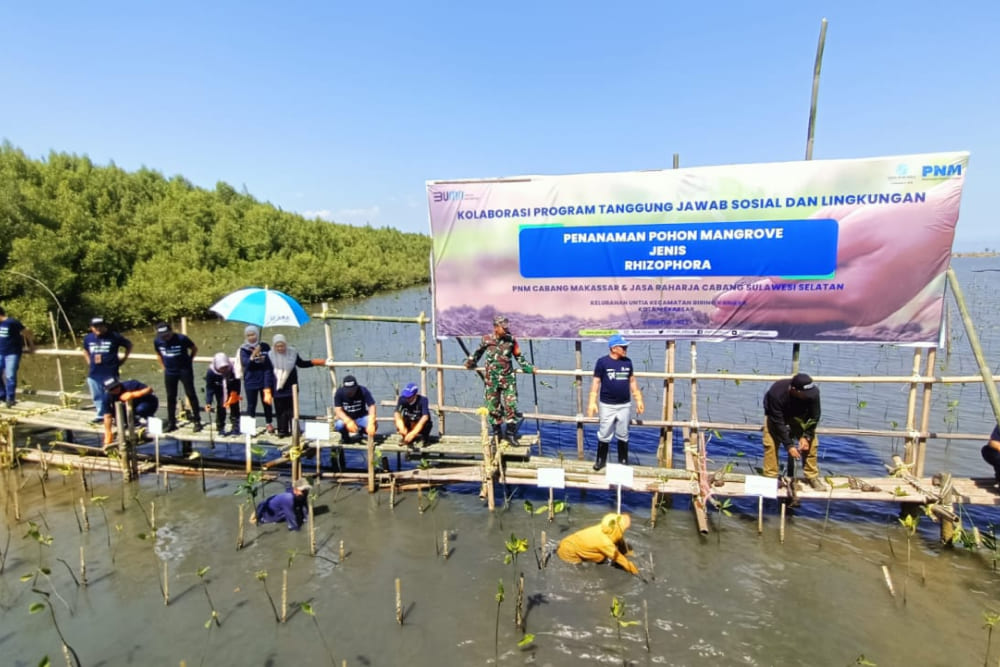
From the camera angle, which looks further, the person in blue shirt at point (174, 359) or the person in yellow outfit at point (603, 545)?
the person in blue shirt at point (174, 359)

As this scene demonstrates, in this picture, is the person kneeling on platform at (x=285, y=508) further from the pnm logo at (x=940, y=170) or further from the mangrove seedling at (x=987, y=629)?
the pnm logo at (x=940, y=170)

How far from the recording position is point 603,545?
602 centimetres

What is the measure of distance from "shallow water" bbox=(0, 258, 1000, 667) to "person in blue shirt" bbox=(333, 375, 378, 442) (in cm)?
105

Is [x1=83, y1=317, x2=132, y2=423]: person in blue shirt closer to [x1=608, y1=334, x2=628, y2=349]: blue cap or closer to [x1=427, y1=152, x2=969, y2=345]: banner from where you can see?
[x1=427, y1=152, x2=969, y2=345]: banner

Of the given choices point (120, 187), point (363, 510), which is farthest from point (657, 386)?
point (120, 187)

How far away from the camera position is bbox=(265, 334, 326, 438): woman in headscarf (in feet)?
27.7

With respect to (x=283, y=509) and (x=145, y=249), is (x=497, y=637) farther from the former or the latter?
(x=145, y=249)

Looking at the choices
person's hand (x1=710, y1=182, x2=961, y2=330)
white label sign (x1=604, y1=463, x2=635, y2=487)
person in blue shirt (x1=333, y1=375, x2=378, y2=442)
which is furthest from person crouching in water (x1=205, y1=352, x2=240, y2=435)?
person's hand (x1=710, y1=182, x2=961, y2=330)

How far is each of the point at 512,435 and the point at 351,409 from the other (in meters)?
2.61

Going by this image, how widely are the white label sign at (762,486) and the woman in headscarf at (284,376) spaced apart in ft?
21.0

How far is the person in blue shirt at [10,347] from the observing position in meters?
9.84

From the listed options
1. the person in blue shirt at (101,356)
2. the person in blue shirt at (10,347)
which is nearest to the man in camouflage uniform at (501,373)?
the person in blue shirt at (101,356)

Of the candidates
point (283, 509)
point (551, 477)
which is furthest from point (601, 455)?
point (283, 509)

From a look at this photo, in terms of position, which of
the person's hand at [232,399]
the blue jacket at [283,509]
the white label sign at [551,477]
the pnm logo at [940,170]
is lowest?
the blue jacket at [283,509]
